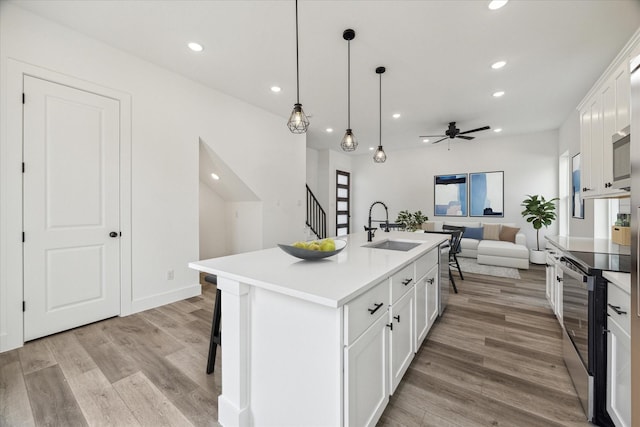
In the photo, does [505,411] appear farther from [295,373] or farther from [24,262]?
[24,262]

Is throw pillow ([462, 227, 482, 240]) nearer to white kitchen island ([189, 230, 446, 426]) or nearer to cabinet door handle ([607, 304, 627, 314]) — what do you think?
cabinet door handle ([607, 304, 627, 314])

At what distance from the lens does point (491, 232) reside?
5961mm

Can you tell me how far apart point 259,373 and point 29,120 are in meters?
2.95

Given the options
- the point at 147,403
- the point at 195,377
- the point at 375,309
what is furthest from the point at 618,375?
the point at 147,403

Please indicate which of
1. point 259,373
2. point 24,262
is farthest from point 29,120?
point 259,373

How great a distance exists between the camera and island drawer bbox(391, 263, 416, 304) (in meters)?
1.53

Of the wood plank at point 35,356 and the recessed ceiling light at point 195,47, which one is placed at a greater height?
the recessed ceiling light at point 195,47

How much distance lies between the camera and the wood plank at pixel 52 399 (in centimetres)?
146

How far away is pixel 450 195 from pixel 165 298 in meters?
6.73

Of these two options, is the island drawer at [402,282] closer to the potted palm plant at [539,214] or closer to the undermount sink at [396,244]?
the undermount sink at [396,244]

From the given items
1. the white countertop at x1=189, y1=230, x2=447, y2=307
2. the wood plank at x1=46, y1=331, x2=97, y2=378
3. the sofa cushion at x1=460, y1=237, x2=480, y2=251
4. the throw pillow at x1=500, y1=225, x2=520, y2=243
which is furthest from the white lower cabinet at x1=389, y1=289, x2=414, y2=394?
the throw pillow at x1=500, y1=225, x2=520, y2=243

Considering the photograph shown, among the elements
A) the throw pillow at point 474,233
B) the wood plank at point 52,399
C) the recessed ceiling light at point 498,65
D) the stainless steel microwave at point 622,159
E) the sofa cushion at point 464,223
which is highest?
the recessed ceiling light at point 498,65

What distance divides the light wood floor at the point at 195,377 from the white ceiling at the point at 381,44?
288cm

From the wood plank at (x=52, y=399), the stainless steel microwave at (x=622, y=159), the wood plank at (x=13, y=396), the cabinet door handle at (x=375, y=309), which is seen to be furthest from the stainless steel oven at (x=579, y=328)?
the wood plank at (x=13, y=396)
